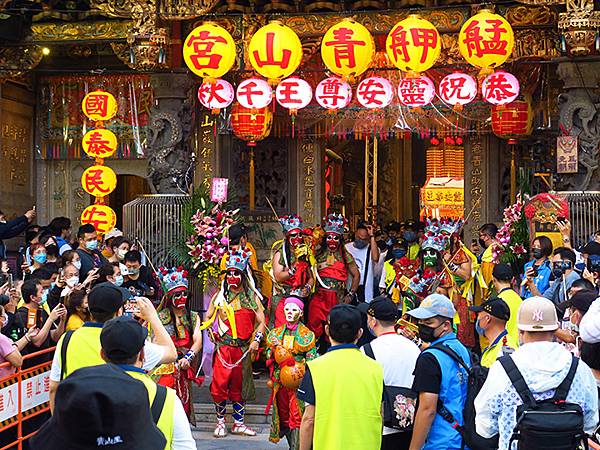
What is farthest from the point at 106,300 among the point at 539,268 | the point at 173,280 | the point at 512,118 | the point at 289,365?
the point at 512,118

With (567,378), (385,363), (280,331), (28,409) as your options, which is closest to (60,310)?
(28,409)

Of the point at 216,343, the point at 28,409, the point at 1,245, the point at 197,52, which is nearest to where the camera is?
the point at 28,409

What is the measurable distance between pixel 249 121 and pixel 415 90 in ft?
9.52

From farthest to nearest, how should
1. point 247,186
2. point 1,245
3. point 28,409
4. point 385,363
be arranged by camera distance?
point 247,186
point 1,245
point 28,409
point 385,363

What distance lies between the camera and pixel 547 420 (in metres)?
5.37

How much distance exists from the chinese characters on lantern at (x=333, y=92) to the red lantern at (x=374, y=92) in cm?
19

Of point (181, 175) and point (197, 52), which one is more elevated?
point (197, 52)

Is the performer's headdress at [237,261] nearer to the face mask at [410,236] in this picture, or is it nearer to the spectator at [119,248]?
the spectator at [119,248]

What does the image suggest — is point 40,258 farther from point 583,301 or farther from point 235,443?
point 583,301

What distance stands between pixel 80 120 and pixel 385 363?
12.0 meters

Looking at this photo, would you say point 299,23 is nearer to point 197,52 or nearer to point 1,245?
point 197,52

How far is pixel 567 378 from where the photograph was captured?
5.47m

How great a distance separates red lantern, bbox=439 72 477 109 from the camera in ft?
45.9

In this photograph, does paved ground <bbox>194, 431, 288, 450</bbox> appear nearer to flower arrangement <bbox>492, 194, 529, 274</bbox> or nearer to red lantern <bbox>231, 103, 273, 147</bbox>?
flower arrangement <bbox>492, 194, 529, 274</bbox>
